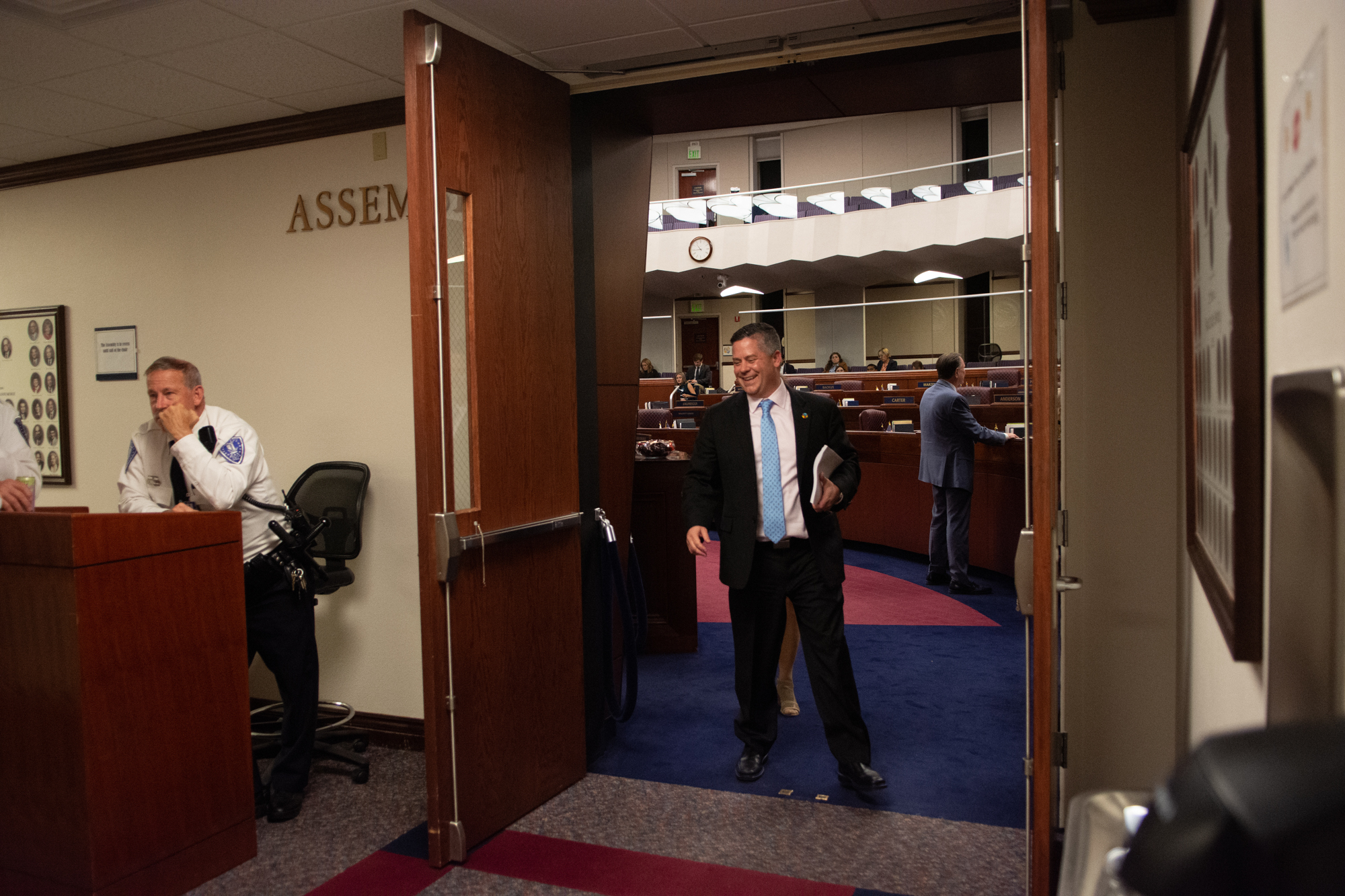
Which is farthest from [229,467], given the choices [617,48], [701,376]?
[701,376]

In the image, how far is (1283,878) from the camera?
33cm

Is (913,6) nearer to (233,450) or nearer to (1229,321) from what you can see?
(1229,321)

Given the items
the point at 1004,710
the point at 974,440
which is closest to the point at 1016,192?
the point at 974,440

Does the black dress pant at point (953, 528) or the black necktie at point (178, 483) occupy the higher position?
the black necktie at point (178, 483)

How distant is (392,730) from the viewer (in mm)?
3777

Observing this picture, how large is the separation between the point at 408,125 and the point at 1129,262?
6.72 ft

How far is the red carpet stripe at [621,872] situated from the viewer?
2543 mm

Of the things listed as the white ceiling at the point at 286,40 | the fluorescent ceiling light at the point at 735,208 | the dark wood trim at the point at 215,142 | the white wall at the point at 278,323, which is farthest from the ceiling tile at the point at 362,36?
the fluorescent ceiling light at the point at 735,208

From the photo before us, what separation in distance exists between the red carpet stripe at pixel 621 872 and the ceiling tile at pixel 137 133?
316 centimetres

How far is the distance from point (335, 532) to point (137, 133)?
1.97 meters

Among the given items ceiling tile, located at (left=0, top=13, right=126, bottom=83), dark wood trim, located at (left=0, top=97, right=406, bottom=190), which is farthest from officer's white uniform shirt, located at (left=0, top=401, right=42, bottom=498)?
dark wood trim, located at (left=0, top=97, right=406, bottom=190)

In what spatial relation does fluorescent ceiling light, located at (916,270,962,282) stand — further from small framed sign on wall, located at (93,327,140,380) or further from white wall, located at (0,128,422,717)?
small framed sign on wall, located at (93,327,140,380)

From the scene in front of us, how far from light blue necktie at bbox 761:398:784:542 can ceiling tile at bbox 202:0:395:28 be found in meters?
1.83

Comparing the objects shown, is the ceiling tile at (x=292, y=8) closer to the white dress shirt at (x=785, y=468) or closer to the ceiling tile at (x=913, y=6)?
the ceiling tile at (x=913, y=6)
